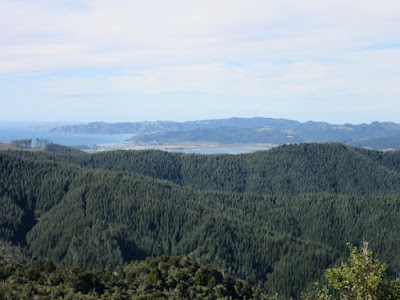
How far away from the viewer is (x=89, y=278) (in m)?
68.3

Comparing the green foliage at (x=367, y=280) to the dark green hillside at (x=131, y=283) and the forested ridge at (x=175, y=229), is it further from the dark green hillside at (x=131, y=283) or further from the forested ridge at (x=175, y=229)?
the forested ridge at (x=175, y=229)

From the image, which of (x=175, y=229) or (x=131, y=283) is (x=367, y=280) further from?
(x=175, y=229)

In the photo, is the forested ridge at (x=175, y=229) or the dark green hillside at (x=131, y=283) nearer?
the dark green hillside at (x=131, y=283)

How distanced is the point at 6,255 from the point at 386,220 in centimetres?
12888

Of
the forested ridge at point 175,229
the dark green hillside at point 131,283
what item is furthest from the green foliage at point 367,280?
the forested ridge at point 175,229

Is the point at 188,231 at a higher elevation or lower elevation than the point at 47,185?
lower

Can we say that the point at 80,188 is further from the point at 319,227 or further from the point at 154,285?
the point at 154,285

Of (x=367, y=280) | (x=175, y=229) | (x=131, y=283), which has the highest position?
(x=367, y=280)

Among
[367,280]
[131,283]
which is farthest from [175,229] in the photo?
[367,280]

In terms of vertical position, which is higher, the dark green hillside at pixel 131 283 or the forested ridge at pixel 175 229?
the dark green hillside at pixel 131 283

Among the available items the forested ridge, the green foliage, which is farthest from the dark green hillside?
the forested ridge

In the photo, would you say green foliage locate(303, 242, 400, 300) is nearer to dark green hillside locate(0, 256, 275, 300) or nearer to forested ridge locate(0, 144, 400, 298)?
dark green hillside locate(0, 256, 275, 300)

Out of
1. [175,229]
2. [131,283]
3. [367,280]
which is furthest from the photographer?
[175,229]

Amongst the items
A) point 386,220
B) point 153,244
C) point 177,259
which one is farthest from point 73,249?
point 386,220
